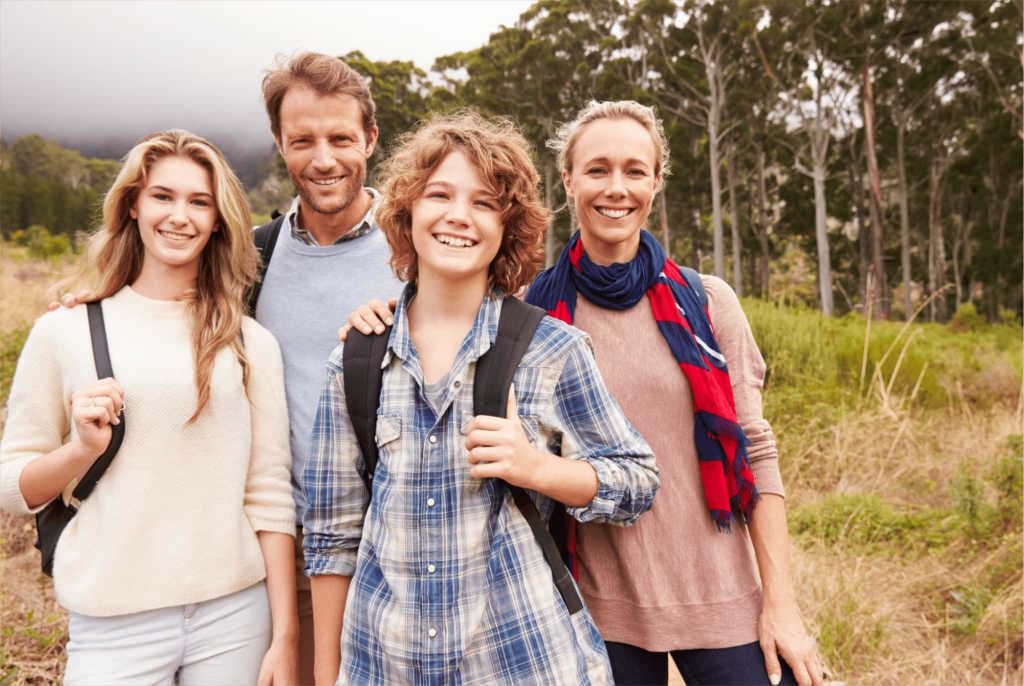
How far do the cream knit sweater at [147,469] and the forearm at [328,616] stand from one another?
1.03ft

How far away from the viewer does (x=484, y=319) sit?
1372 mm

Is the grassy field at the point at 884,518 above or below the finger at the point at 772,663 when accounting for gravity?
below

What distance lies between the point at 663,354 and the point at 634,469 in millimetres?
420

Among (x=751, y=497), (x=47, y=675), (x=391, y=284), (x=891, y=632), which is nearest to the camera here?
Result: (x=751, y=497)

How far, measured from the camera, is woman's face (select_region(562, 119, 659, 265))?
167cm

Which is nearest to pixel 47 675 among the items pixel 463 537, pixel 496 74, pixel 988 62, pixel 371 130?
pixel 463 537

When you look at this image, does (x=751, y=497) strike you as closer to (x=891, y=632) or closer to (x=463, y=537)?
(x=463, y=537)

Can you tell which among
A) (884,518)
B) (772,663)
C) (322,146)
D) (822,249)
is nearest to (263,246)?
(322,146)

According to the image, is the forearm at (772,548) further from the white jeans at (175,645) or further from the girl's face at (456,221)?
the white jeans at (175,645)

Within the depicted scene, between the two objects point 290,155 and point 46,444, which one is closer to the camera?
point 46,444

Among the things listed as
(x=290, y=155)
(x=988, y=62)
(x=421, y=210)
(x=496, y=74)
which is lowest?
(x=421, y=210)

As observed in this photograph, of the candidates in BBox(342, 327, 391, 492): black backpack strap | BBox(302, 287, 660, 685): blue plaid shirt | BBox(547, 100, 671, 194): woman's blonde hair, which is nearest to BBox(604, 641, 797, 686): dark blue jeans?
→ BBox(302, 287, 660, 685): blue plaid shirt

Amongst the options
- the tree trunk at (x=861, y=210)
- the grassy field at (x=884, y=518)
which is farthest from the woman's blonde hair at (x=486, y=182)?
the tree trunk at (x=861, y=210)

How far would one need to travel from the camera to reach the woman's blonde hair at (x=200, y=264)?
1636mm
